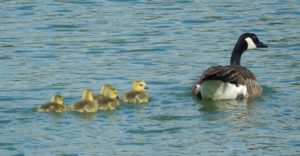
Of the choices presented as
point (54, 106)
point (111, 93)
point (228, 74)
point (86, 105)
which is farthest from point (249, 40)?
point (54, 106)

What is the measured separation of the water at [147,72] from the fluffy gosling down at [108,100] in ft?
0.42

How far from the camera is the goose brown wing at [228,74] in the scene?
15523 millimetres

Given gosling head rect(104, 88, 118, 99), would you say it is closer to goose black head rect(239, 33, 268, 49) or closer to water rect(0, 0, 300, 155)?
water rect(0, 0, 300, 155)

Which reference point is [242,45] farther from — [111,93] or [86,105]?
[86,105]

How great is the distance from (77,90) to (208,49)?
424 centimetres

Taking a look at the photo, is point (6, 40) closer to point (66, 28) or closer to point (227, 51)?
point (66, 28)

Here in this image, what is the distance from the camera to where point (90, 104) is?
14.5m

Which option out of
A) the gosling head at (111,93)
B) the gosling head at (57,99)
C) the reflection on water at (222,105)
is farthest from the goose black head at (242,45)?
the gosling head at (57,99)

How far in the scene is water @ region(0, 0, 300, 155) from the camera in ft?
43.5

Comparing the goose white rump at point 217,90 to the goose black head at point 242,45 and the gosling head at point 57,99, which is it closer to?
the goose black head at point 242,45

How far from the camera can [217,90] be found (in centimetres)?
1568

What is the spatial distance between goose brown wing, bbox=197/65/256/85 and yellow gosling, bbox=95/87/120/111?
144 centimetres

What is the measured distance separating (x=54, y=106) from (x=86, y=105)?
428mm

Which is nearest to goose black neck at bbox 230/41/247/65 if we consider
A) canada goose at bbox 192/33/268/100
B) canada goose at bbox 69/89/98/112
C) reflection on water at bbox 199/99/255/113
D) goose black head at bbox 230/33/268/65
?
goose black head at bbox 230/33/268/65
